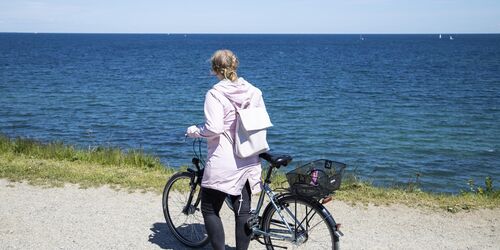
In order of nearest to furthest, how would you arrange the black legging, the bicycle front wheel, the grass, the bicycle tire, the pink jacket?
the pink jacket
the bicycle tire
the black legging
the bicycle front wheel
the grass

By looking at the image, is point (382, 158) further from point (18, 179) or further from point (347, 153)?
point (18, 179)

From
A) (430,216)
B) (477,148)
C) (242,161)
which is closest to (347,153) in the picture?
(477,148)

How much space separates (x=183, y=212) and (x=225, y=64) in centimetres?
209

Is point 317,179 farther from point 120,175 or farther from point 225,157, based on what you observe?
point 120,175

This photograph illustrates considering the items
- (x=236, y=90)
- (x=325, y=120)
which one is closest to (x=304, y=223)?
(x=236, y=90)

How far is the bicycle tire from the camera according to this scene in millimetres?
4746

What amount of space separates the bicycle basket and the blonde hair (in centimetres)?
104

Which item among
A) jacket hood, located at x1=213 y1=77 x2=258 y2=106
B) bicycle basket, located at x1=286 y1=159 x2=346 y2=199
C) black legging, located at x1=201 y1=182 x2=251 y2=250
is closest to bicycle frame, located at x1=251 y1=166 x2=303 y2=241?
black legging, located at x1=201 y1=182 x2=251 y2=250

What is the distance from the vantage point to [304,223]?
492cm

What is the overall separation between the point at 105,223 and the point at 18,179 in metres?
2.79

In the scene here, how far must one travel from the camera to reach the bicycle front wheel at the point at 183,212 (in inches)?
229

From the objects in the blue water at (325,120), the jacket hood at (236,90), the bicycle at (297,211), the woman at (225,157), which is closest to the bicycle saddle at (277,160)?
the bicycle at (297,211)

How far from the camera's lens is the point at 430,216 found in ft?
22.2

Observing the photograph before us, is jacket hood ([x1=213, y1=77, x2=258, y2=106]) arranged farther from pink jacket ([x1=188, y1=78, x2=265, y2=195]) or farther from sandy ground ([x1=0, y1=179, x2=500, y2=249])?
sandy ground ([x1=0, y1=179, x2=500, y2=249])
